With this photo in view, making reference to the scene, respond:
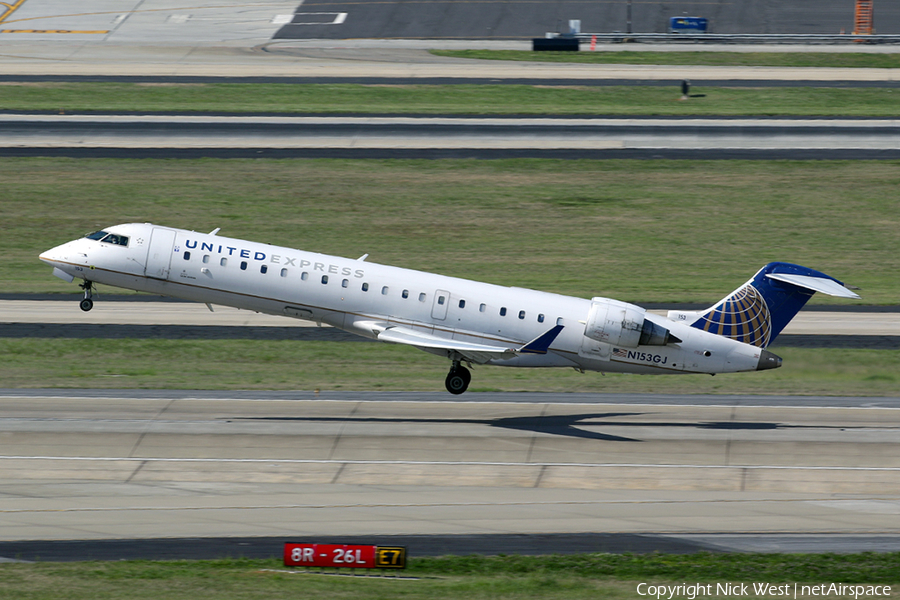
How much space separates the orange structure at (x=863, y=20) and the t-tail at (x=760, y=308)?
74.8 metres

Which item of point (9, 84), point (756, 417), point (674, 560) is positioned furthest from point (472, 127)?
point (674, 560)

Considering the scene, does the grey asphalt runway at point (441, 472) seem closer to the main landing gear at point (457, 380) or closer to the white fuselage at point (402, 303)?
the main landing gear at point (457, 380)

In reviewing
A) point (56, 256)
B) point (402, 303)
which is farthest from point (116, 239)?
point (402, 303)

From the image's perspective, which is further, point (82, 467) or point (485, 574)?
point (82, 467)

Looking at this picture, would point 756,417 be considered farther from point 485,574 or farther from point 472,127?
point 472,127

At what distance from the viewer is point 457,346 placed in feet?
125

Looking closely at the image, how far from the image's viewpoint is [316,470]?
33.9 metres

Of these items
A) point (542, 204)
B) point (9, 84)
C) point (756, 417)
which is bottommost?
point (756, 417)

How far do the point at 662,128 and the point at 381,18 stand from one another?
40.9 metres

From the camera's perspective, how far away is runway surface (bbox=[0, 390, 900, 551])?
29.5 m

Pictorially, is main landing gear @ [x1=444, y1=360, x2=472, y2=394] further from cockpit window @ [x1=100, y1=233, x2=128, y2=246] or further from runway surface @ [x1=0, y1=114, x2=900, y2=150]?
runway surface @ [x1=0, y1=114, x2=900, y2=150]

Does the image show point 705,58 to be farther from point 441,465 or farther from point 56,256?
point 441,465

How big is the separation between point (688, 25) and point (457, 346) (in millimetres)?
74190

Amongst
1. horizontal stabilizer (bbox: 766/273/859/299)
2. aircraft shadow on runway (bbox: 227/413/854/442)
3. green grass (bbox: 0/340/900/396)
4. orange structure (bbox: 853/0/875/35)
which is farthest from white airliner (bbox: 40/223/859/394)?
orange structure (bbox: 853/0/875/35)
